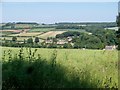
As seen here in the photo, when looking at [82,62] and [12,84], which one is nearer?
[12,84]

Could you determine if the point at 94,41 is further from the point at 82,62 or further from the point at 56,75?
the point at 56,75

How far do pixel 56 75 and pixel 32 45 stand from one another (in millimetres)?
1035

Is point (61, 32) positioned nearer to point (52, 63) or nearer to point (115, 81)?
point (52, 63)

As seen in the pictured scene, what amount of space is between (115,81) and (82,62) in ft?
2.88

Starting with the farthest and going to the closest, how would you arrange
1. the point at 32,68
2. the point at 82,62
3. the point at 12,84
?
the point at 82,62
the point at 32,68
the point at 12,84

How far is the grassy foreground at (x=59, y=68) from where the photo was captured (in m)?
4.61

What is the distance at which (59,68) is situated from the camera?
4.95 meters

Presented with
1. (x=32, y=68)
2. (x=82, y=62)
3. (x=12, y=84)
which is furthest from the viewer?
(x=82, y=62)

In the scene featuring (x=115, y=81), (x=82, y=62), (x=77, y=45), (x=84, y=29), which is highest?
(x=84, y=29)

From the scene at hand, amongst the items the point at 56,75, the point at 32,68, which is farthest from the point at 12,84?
the point at 56,75

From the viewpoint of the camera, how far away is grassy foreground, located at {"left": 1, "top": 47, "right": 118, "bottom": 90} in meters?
4.61

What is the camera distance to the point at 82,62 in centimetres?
523

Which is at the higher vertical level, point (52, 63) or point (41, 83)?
point (52, 63)

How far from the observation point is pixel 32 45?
17.7 feet
